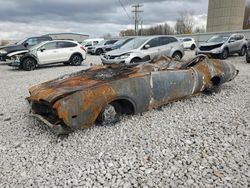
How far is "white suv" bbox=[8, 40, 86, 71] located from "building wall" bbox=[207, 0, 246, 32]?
34.0 m

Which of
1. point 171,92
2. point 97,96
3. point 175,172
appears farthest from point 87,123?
point 171,92

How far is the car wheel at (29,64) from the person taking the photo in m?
13.3

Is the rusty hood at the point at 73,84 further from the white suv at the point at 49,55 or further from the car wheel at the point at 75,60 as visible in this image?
the car wheel at the point at 75,60

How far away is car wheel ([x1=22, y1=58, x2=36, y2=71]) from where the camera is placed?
13344 millimetres

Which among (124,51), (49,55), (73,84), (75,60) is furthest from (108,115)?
(75,60)

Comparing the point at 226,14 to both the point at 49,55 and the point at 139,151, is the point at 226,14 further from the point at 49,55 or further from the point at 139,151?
the point at 139,151

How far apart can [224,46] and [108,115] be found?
1343 centimetres

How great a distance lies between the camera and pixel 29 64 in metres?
13.4

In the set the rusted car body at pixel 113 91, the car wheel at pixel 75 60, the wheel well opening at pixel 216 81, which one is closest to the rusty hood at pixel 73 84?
the rusted car body at pixel 113 91

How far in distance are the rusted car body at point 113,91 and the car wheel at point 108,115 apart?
0.06m

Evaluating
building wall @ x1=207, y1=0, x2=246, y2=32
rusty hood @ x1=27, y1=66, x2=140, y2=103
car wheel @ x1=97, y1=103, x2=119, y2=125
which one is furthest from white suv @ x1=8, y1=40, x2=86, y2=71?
building wall @ x1=207, y1=0, x2=246, y2=32

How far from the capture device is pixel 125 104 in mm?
4773

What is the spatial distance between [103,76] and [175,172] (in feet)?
7.67

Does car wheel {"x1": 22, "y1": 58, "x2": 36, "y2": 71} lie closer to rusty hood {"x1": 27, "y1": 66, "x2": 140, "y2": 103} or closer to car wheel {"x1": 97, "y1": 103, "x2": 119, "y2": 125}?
rusty hood {"x1": 27, "y1": 66, "x2": 140, "y2": 103}
